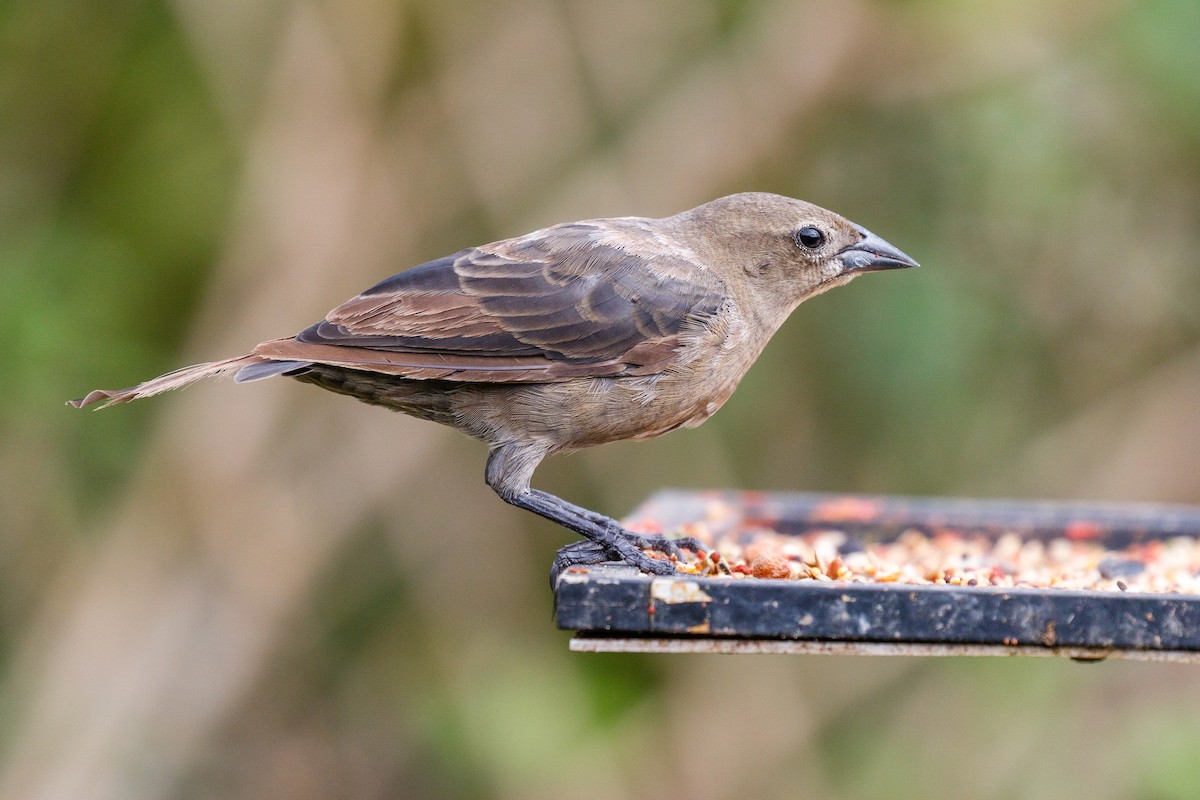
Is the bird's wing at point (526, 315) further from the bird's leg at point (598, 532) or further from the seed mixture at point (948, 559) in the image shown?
the seed mixture at point (948, 559)

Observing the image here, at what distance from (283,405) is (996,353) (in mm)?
4398

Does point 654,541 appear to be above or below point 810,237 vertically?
below

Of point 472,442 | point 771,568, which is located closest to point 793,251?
point 771,568

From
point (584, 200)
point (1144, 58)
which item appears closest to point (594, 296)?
point (584, 200)

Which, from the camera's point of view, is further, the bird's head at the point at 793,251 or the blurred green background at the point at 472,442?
the blurred green background at the point at 472,442

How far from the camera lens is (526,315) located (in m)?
4.26

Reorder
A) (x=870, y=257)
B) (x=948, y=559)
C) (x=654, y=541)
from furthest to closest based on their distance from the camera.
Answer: (x=870, y=257) < (x=948, y=559) < (x=654, y=541)

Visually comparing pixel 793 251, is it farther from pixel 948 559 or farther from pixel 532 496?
pixel 532 496

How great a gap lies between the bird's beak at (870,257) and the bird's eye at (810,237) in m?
0.09

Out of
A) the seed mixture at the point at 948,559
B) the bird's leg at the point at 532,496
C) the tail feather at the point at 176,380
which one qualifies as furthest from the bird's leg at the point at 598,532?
the tail feather at the point at 176,380

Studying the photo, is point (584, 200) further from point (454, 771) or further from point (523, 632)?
point (454, 771)

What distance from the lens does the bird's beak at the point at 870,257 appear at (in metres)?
4.62

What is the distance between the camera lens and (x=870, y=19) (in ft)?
25.0

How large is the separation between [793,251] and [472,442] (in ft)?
12.5
